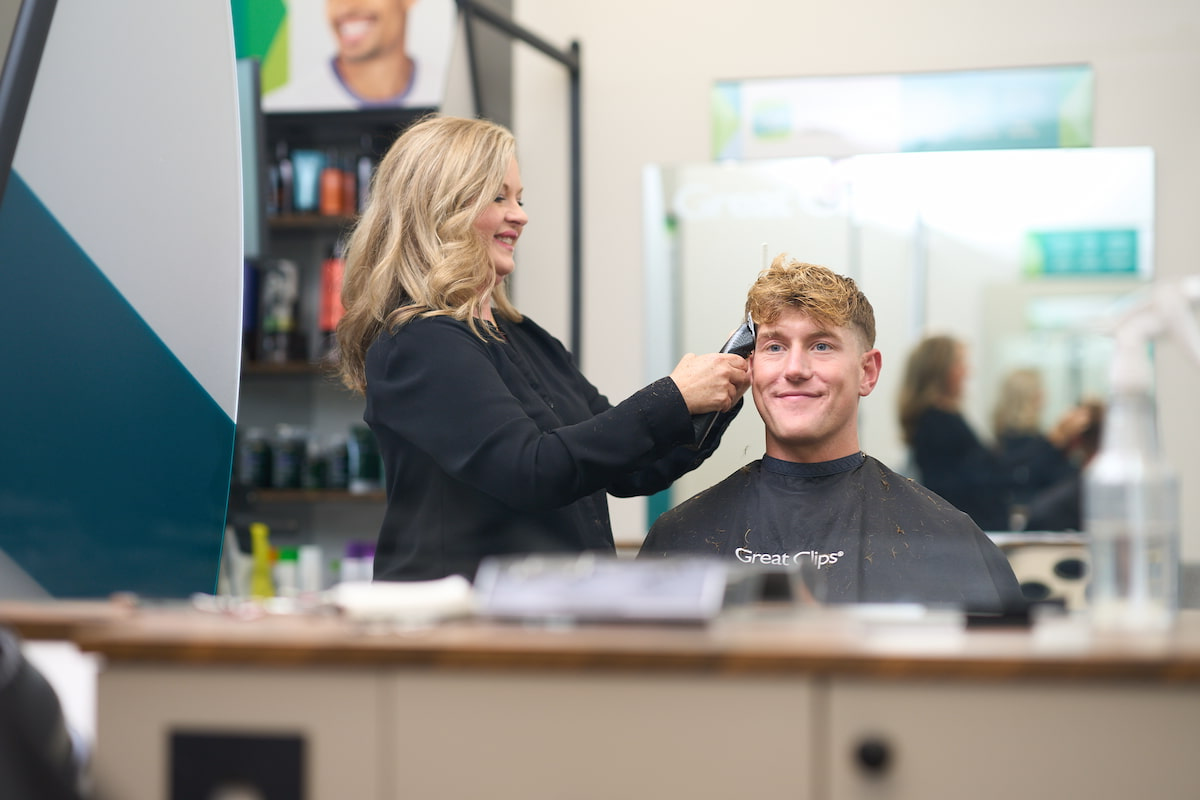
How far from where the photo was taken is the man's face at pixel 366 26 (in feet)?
11.5

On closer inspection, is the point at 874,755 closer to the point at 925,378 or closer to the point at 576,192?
the point at 925,378

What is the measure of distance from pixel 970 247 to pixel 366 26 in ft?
6.48

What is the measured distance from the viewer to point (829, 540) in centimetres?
214

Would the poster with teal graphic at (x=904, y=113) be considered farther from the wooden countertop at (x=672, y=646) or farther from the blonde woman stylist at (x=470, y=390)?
the wooden countertop at (x=672, y=646)

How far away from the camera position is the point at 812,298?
2111 mm

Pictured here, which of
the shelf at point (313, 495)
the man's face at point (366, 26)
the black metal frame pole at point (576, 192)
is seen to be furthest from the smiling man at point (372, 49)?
the shelf at point (313, 495)

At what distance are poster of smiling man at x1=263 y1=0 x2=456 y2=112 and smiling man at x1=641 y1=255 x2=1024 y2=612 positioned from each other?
5.74 ft

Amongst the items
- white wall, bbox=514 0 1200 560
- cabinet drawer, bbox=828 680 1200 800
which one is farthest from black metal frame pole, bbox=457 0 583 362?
cabinet drawer, bbox=828 680 1200 800

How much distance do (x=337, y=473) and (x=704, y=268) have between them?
150 centimetres

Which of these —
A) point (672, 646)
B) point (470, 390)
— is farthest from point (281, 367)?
point (672, 646)

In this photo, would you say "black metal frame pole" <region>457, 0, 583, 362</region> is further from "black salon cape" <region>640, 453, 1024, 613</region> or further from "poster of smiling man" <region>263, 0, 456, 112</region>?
"black salon cape" <region>640, 453, 1024, 613</region>

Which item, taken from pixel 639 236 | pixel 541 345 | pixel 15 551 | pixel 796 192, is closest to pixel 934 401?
pixel 796 192

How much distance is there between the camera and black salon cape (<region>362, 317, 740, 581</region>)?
5.36 ft

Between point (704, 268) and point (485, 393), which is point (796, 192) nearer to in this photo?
point (704, 268)
